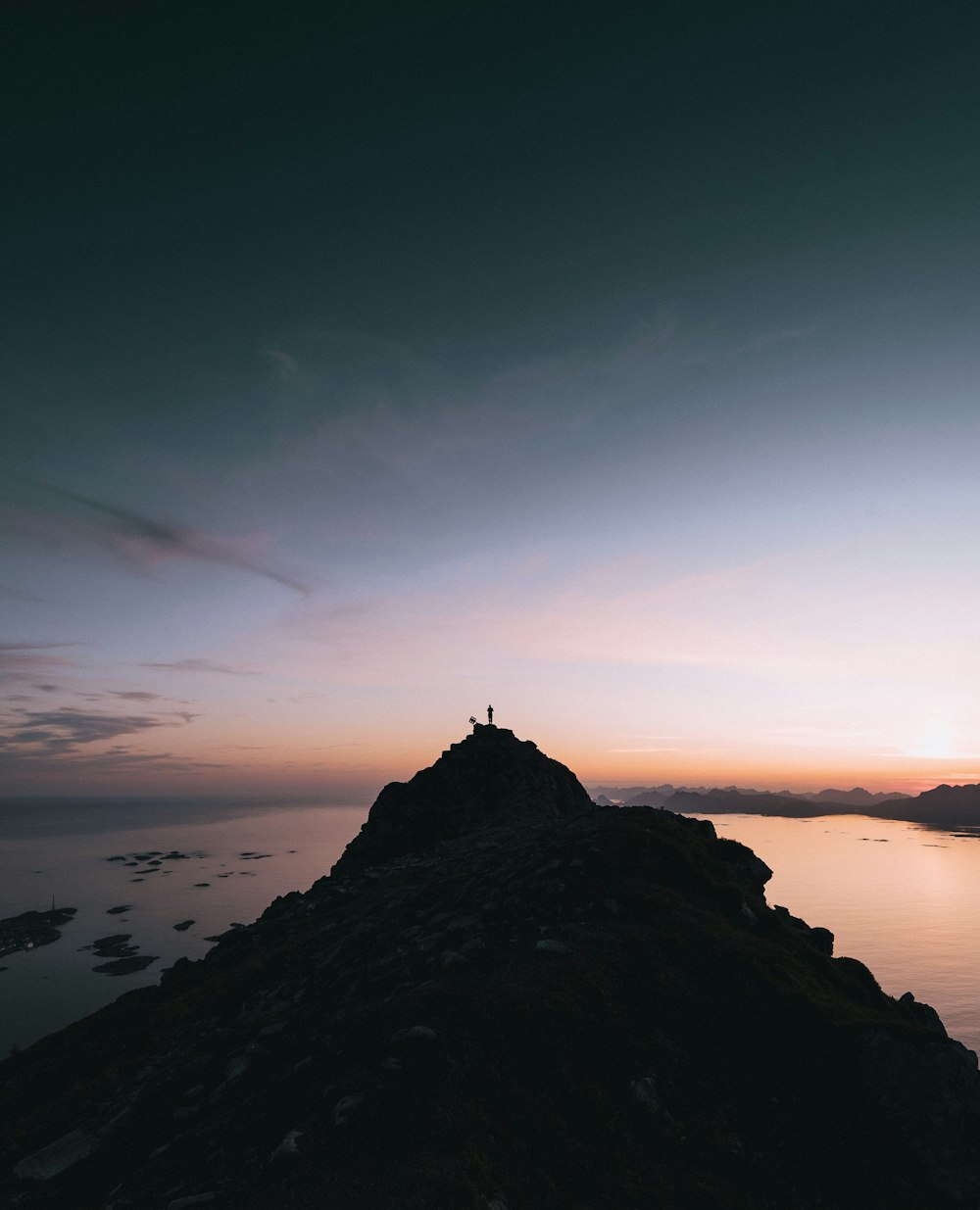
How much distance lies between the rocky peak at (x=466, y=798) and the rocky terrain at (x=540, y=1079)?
25.2 metres

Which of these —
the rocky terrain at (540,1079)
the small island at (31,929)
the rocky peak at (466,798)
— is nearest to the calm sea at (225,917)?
the small island at (31,929)

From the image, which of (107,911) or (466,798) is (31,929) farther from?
(466,798)

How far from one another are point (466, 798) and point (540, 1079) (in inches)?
1499

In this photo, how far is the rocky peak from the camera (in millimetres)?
44562

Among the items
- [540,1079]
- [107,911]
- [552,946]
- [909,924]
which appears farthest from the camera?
[909,924]

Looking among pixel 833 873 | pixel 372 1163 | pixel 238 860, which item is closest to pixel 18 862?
pixel 238 860

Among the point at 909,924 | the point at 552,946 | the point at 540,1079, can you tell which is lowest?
the point at 909,924

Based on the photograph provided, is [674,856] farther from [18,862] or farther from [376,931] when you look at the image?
[18,862]

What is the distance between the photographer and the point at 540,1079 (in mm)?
9930

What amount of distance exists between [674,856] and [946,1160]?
362 inches

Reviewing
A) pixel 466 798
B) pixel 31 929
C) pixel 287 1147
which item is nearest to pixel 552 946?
pixel 287 1147

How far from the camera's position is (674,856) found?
18750 millimetres

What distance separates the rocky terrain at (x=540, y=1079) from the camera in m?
8.66

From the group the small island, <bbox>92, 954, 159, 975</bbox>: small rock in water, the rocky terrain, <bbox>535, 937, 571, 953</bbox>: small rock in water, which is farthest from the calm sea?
<bbox>535, 937, 571, 953</bbox>: small rock in water
